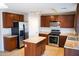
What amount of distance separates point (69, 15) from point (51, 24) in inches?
51.9

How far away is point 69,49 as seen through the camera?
3078 millimetres

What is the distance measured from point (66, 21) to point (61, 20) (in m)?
0.33

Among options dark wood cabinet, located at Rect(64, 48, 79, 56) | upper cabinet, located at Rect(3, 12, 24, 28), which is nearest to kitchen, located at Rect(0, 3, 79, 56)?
upper cabinet, located at Rect(3, 12, 24, 28)

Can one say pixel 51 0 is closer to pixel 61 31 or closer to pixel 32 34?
pixel 32 34

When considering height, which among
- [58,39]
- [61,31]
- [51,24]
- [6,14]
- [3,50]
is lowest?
[3,50]

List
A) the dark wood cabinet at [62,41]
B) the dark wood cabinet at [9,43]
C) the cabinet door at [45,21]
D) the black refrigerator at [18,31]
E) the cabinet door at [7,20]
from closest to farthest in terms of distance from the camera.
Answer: the dark wood cabinet at [9,43] < the cabinet door at [7,20] < the black refrigerator at [18,31] < the dark wood cabinet at [62,41] < the cabinet door at [45,21]

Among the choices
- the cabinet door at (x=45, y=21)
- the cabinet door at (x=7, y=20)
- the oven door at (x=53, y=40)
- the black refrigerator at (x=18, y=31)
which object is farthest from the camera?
the cabinet door at (x=45, y=21)

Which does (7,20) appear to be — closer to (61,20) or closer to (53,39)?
(53,39)

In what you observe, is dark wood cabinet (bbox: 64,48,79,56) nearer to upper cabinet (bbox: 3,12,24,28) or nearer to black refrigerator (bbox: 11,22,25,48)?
black refrigerator (bbox: 11,22,25,48)

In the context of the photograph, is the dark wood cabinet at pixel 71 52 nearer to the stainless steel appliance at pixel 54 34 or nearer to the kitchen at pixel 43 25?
the kitchen at pixel 43 25

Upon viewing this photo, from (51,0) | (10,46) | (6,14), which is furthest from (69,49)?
(6,14)

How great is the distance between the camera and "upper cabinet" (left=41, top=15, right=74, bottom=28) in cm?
677

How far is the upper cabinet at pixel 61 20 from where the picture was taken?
6770mm

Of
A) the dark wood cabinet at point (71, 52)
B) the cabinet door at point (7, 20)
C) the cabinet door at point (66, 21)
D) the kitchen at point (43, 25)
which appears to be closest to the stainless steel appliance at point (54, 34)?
the kitchen at point (43, 25)
